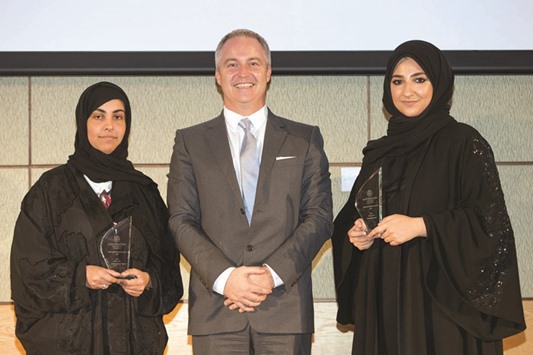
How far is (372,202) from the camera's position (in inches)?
113

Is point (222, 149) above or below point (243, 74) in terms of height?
below

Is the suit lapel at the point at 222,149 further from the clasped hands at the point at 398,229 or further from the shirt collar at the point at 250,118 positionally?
the clasped hands at the point at 398,229

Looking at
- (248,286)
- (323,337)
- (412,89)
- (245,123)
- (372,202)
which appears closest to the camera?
(248,286)

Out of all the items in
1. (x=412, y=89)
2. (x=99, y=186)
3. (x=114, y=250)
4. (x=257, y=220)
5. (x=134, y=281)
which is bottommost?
(x=134, y=281)

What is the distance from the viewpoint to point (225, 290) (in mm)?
2797

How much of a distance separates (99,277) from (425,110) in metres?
1.37

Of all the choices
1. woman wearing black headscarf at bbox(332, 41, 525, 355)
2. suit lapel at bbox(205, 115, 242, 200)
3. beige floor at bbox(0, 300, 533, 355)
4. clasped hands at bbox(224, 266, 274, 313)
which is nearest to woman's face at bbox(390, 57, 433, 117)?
woman wearing black headscarf at bbox(332, 41, 525, 355)

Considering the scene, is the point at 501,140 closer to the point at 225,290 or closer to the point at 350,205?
the point at 350,205

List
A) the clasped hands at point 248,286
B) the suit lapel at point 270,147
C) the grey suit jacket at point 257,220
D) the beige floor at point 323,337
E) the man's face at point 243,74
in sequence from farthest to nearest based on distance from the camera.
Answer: the beige floor at point 323,337 → the man's face at point 243,74 → the suit lapel at point 270,147 → the grey suit jacket at point 257,220 → the clasped hands at point 248,286

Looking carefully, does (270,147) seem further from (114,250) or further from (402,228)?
(114,250)

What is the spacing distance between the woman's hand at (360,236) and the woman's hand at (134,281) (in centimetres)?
81

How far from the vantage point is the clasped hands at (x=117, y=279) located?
9.52 ft

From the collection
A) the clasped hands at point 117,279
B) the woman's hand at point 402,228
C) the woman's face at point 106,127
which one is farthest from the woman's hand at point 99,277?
the woman's hand at point 402,228

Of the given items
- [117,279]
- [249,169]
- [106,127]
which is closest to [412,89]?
[249,169]
